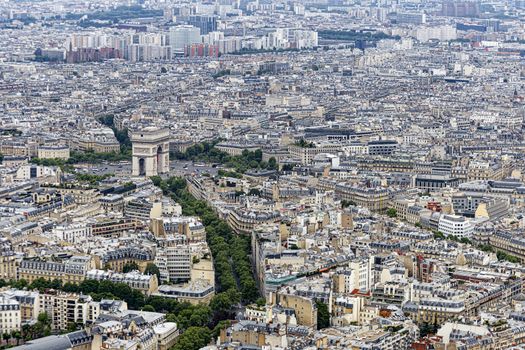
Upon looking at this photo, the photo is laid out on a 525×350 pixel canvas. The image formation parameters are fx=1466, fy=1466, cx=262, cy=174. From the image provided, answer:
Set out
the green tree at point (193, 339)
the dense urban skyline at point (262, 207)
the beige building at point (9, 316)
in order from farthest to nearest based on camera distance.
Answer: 1. the beige building at point (9, 316)
2. the dense urban skyline at point (262, 207)
3. the green tree at point (193, 339)

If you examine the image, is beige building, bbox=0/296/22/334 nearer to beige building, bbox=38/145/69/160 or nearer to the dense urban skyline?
the dense urban skyline

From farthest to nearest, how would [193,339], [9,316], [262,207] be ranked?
[262,207], [9,316], [193,339]

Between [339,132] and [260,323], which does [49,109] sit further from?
[260,323]

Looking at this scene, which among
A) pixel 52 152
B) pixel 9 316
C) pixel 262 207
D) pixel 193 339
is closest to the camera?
pixel 193 339

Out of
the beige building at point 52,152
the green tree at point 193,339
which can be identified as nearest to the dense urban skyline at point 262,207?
the green tree at point 193,339

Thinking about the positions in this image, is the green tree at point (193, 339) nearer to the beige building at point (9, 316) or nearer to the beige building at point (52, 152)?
the beige building at point (9, 316)

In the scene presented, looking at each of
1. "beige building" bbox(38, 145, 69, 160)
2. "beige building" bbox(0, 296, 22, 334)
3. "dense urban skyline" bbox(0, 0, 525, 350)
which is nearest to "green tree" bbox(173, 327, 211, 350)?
"dense urban skyline" bbox(0, 0, 525, 350)

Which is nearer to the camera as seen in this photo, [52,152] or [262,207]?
[262,207]

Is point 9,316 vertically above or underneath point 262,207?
above

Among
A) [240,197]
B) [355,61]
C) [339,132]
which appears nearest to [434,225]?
[240,197]

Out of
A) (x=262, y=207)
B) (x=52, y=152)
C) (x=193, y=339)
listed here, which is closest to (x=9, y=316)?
(x=193, y=339)

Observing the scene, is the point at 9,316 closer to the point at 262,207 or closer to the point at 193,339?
the point at 193,339
